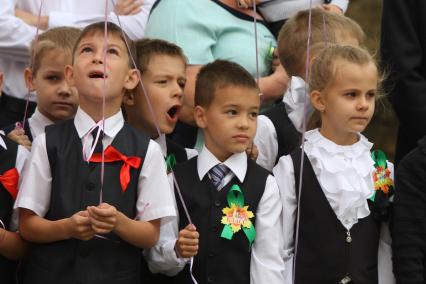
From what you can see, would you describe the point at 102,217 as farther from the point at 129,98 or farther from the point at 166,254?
the point at 129,98

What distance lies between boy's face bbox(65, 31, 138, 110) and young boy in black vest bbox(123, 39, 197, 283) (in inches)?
9.7

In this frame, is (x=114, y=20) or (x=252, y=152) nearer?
(x=252, y=152)

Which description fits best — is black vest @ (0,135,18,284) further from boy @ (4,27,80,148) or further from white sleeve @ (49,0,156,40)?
white sleeve @ (49,0,156,40)

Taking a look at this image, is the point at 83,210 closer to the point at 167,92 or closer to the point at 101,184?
Result: the point at 101,184

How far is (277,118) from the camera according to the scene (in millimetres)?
3336

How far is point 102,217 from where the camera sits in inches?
100

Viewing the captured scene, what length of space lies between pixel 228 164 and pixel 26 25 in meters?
1.19

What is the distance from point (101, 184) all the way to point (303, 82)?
103 cm

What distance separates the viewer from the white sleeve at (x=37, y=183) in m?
2.73

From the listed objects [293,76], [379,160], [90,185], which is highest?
[293,76]

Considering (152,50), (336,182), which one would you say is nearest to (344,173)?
(336,182)

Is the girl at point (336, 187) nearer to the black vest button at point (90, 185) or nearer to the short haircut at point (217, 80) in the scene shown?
the short haircut at point (217, 80)

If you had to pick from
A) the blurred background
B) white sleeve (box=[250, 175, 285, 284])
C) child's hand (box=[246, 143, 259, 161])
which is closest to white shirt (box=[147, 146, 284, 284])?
white sleeve (box=[250, 175, 285, 284])

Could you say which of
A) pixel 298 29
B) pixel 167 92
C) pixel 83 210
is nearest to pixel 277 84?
pixel 298 29
